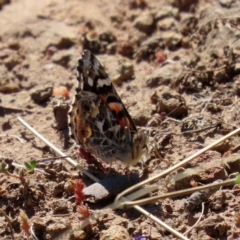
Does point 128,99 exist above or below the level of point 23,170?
below

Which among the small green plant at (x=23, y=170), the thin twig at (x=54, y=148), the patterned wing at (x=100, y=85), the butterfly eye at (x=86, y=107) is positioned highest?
the patterned wing at (x=100, y=85)

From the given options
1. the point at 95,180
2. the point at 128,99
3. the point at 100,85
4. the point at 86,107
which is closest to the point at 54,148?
the point at 86,107

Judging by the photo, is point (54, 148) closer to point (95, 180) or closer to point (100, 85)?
point (95, 180)

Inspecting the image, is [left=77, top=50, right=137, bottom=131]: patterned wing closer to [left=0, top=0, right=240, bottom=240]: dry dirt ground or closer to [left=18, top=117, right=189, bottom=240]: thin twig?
[left=0, top=0, right=240, bottom=240]: dry dirt ground

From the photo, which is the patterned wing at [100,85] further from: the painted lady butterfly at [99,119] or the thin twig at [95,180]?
the thin twig at [95,180]

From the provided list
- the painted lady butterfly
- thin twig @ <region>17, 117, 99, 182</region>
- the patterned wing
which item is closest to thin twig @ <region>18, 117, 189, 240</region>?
thin twig @ <region>17, 117, 99, 182</region>

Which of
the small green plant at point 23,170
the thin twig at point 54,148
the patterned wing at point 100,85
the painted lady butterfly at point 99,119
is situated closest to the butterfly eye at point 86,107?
the painted lady butterfly at point 99,119
